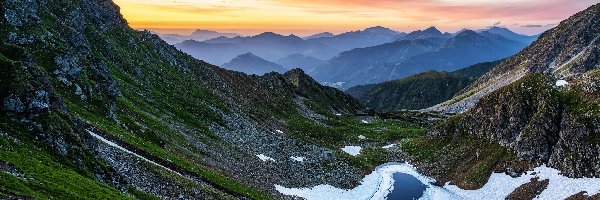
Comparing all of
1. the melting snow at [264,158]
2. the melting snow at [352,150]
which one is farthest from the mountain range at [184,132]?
the melting snow at [352,150]

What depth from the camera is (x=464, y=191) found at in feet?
300

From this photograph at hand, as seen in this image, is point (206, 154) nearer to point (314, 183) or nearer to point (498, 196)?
point (314, 183)

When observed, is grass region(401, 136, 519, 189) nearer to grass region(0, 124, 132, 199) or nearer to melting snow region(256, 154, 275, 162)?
melting snow region(256, 154, 275, 162)

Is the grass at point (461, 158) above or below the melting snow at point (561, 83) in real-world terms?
below

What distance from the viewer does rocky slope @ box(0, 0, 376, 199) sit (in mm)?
45156

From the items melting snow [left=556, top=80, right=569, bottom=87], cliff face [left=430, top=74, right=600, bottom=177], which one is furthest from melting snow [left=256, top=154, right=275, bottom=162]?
melting snow [left=556, top=80, right=569, bottom=87]

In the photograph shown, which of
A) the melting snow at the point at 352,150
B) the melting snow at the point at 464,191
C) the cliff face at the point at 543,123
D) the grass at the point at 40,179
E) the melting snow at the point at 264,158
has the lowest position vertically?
the melting snow at the point at 352,150

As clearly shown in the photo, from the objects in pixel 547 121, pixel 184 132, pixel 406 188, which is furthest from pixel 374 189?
pixel 184 132

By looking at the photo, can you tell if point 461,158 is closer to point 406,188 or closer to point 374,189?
point 406,188

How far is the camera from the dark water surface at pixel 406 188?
9422 centimetres

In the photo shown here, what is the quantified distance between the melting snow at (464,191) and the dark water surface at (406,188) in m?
1.03

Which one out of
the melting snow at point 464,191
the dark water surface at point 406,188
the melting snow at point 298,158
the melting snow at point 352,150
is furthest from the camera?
the melting snow at point 352,150

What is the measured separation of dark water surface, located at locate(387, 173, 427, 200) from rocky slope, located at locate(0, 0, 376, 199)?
8683 mm

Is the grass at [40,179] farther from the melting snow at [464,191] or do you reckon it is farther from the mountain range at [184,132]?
the melting snow at [464,191]
